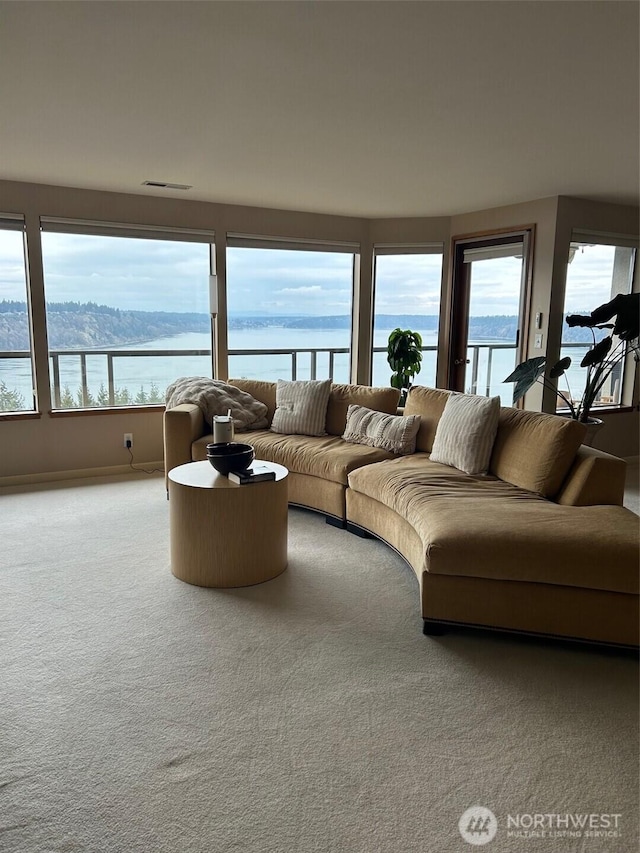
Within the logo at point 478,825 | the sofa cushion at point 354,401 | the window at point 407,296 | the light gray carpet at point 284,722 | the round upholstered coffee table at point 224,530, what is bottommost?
the logo at point 478,825

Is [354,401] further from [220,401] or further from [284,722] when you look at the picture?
[284,722]

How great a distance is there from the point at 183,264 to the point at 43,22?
3442mm

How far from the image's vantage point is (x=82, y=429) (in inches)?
203

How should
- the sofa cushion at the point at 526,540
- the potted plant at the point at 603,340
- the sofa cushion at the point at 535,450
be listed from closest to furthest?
1. the sofa cushion at the point at 526,540
2. the sofa cushion at the point at 535,450
3. the potted plant at the point at 603,340

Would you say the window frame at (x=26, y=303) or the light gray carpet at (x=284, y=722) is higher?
the window frame at (x=26, y=303)

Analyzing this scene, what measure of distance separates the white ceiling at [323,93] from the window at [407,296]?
1.59m

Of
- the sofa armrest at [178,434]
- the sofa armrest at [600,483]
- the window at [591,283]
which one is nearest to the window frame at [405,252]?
the window at [591,283]

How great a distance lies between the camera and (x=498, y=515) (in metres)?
2.70

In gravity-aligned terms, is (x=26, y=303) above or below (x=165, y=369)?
above

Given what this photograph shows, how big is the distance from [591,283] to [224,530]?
425 centimetres

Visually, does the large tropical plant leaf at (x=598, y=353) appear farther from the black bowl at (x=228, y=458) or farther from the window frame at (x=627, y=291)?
the black bowl at (x=228, y=458)

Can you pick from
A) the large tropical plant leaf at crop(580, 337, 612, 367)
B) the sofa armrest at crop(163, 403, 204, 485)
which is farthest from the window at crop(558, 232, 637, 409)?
the sofa armrest at crop(163, 403, 204, 485)

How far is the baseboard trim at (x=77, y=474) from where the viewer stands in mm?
4918

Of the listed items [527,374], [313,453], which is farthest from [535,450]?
[527,374]
